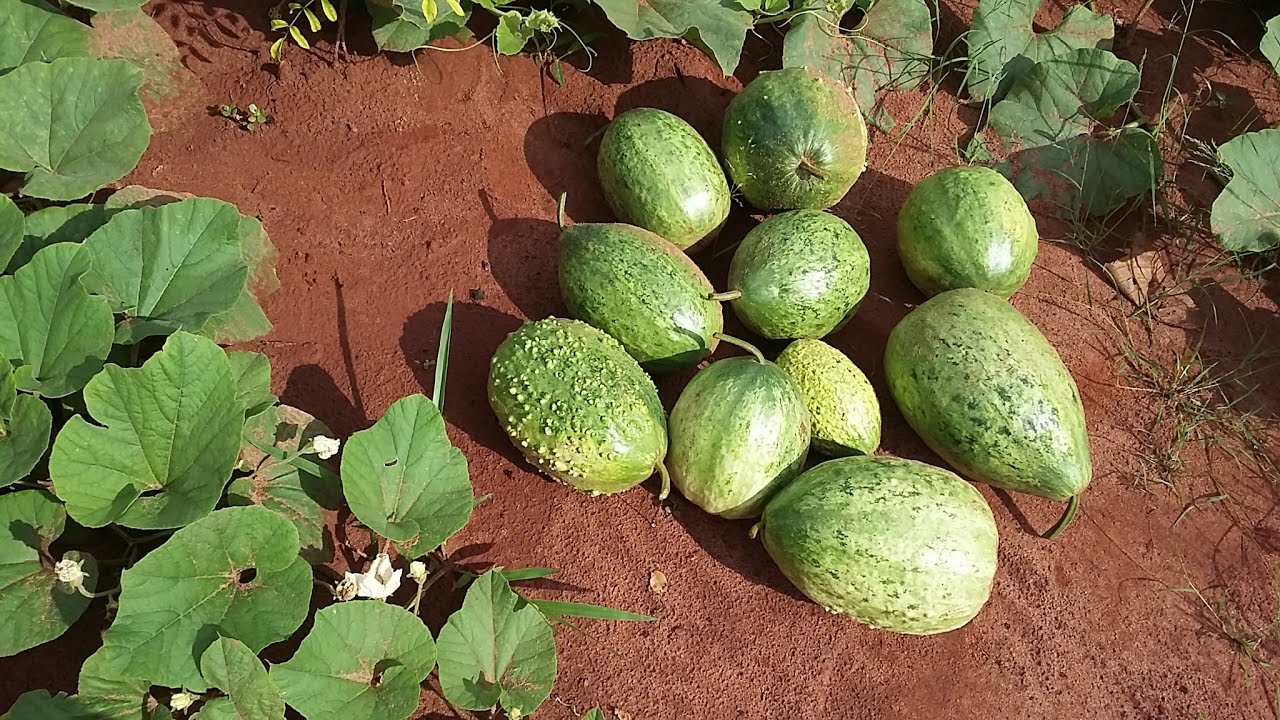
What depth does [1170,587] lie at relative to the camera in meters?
3.42

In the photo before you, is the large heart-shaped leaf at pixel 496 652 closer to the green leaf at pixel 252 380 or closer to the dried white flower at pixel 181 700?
the dried white flower at pixel 181 700

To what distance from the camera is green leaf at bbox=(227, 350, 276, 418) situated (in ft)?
9.18

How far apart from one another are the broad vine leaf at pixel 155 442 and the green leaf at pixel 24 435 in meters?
0.07

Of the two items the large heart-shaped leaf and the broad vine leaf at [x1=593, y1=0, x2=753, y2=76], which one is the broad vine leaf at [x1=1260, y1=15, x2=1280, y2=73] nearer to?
the broad vine leaf at [x1=593, y1=0, x2=753, y2=76]

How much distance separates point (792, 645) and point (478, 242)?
1.88 metres

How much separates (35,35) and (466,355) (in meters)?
1.82

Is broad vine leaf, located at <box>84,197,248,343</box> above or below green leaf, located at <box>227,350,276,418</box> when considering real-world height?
above

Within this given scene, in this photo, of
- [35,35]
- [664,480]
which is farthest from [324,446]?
[35,35]

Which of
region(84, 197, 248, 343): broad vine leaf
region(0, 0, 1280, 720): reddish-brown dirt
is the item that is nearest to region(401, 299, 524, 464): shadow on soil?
Result: region(0, 0, 1280, 720): reddish-brown dirt

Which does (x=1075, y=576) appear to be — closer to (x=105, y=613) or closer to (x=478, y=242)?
(x=478, y=242)

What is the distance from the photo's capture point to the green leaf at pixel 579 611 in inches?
111

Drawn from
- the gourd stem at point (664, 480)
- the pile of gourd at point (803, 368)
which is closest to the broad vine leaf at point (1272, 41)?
the pile of gourd at point (803, 368)

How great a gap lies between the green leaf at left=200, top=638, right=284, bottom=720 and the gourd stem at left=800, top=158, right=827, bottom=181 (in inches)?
102

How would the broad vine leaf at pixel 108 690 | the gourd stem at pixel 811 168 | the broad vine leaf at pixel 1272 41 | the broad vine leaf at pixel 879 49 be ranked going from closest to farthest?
the broad vine leaf at pixel 108 690 → the gourd stem at pixel 811 168 → the broad vine leaf at pixel 879 49 → the broad vine leaf at pixel 1272 41
